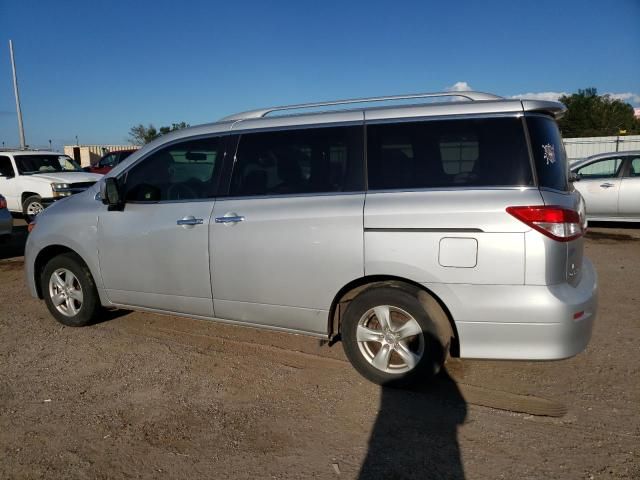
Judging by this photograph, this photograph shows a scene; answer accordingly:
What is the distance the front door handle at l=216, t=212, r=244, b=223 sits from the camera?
394 cm

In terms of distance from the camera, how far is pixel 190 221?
13.5 ft

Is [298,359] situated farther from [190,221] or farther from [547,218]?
[547,218]

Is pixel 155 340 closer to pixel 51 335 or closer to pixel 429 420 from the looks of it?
pixel 51 335

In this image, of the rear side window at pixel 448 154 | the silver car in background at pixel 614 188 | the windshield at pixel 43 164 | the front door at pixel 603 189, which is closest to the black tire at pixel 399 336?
the rear side window at pixel 448 154

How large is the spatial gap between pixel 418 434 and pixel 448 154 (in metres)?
1.82

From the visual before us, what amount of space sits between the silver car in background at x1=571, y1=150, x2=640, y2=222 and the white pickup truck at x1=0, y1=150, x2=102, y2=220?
35.2ft

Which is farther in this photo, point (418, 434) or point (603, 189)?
point (603, 189)

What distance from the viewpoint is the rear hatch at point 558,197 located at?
3.15m

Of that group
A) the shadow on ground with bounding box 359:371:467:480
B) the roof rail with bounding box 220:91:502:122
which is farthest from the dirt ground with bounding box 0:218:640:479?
the roof rail with bounding box 220:91:502:122

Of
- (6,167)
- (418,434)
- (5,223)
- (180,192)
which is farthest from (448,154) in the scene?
(6,167)

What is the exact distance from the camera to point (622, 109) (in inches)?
1812

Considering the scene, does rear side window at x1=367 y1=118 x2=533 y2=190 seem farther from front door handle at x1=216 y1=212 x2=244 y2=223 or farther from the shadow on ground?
the shadow on ground

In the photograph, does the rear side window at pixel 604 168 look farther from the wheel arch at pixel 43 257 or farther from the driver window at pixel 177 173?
the wheel arch at pixel 43 257

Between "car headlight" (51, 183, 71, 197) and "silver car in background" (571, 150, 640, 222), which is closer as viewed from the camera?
"silver car in background" (571, 150, 640, 222)
